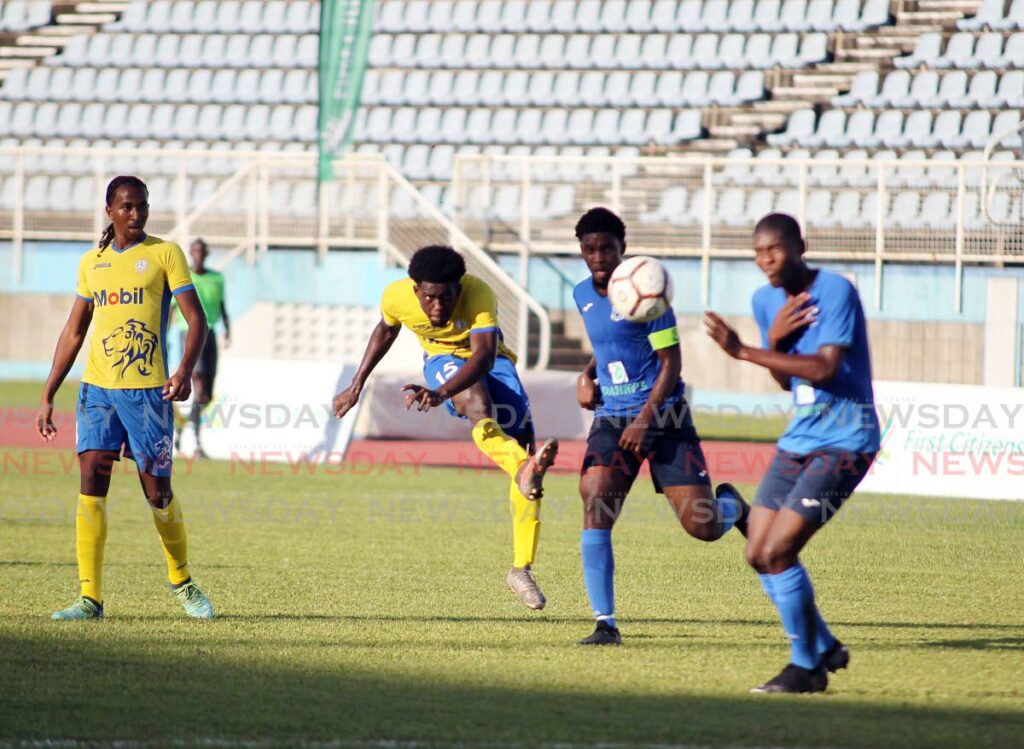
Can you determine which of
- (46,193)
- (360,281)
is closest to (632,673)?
(360,281)

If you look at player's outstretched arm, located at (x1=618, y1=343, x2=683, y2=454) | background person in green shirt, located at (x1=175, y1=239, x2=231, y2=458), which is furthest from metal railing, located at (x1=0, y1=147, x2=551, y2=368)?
player's outstretched arm, located at (x1=618, y1=343, x2=683, y2=454)

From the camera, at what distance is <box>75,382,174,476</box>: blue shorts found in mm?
7508

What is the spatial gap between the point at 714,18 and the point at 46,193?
1175cm

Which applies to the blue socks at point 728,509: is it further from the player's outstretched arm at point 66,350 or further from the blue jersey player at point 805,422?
the player's outstretched arm at point 66,350

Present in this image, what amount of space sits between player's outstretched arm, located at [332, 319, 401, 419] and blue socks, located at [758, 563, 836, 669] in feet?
9.39

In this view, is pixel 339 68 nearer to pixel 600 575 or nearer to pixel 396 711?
pixel 600 575

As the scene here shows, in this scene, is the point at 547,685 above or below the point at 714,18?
below

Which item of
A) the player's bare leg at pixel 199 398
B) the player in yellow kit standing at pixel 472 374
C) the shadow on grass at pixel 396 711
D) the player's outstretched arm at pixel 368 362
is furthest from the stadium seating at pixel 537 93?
the shadow on grass at pixel 396 711

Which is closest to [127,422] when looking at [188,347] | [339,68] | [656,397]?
[188,347]

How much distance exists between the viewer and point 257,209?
24859mm

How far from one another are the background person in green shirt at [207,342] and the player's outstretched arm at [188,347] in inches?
347

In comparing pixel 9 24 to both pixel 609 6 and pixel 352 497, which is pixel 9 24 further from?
pixel 352 497

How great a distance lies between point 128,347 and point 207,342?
9.29 metres

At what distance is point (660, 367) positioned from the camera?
722cm
